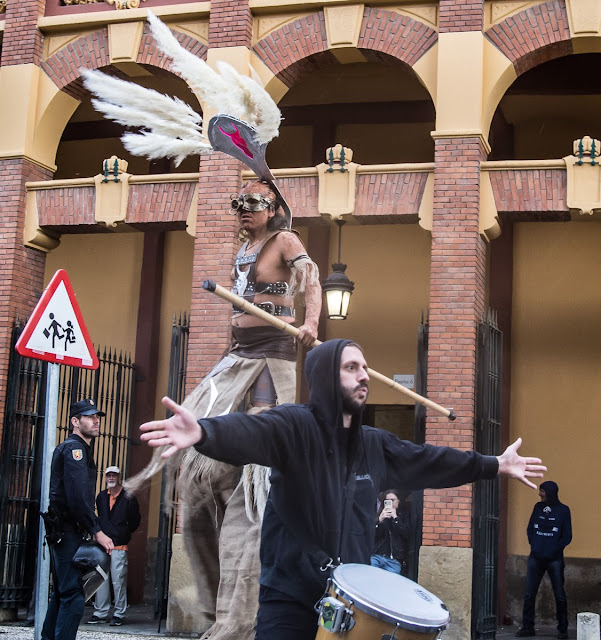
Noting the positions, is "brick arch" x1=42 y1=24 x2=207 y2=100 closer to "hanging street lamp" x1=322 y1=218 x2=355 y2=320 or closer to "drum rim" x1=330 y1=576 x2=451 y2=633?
"hanging street lamp" x1=322 y1=218 x2=355 y2=320

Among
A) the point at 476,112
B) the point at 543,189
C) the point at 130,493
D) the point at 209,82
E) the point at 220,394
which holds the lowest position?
the point at 130,493

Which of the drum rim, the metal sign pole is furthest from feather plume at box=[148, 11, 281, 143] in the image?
the drum rim

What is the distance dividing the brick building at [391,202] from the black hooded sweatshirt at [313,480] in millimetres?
7590

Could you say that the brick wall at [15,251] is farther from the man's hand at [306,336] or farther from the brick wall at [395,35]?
the man's hand at [306,336]

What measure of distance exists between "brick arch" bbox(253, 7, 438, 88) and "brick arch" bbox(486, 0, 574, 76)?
30.8 inches

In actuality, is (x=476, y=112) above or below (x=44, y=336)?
above

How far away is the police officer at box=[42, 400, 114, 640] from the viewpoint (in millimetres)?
8820

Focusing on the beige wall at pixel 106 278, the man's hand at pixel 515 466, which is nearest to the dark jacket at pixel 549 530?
the beige wall at pixel 106 278

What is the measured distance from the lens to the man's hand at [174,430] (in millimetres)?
4254

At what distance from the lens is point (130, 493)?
22.3ft

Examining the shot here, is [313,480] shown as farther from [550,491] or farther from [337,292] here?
[550,491]

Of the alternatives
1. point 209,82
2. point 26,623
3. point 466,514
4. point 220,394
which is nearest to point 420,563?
point 466,514

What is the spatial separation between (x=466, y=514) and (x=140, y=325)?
6.48 meters

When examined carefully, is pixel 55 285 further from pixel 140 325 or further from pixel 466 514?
pixel 140 325
